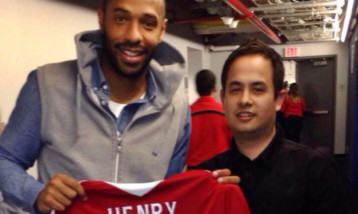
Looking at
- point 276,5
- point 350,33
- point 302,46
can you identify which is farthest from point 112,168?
point 302,46

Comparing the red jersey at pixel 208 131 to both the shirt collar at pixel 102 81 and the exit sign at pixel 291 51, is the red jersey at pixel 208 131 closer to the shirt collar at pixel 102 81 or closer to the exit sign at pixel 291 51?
the shirt collar at pixel 102 81

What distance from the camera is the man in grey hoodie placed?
55.1 inches

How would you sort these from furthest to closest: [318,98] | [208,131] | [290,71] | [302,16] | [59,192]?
[318,98]
[290,71]
[302,16]
[208,131]
[59,192]

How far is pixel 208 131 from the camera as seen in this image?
3.62 metres

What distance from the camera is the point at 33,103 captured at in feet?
4.60

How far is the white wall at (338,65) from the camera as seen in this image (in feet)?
28.6

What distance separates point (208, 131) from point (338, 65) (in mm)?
6074

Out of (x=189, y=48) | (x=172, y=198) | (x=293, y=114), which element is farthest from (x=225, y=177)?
(x=293, y=114)

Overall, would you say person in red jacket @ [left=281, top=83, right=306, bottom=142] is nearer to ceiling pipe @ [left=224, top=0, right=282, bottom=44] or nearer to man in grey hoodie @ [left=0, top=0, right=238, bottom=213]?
ceiling pipe @ [left=224, top=0, right=282, bottom=44]

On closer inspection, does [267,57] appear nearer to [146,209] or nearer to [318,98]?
[146,209]

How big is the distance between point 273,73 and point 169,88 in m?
0.40

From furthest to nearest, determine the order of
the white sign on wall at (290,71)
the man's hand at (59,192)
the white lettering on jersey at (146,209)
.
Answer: the white sign on wall at (290,71)
the white lettering on jersey at (146,209)
the man's hand at (59,192)

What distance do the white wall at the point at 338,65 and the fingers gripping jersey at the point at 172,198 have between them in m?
7.57

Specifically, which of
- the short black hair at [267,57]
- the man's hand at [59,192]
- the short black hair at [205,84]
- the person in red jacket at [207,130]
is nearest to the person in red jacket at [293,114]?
the short black hair at [205,84]
